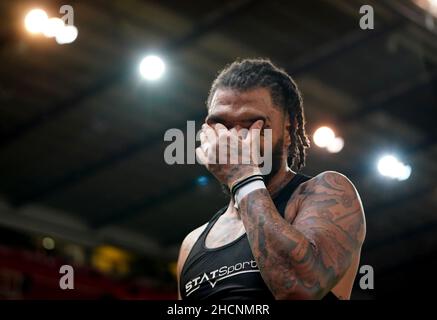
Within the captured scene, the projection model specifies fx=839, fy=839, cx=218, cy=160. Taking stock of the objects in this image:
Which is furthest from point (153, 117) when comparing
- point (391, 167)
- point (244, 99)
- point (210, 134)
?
point (210, 134)

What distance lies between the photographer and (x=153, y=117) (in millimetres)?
12492

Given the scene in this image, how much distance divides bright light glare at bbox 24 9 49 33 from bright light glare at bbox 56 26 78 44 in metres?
0.27

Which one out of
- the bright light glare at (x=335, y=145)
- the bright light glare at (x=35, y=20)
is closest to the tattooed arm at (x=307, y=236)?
the bright light glare at (x=35, y=20)

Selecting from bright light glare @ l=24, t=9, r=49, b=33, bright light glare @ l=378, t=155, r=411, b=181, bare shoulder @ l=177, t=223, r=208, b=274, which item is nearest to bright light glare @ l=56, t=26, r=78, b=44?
bright light glare @ l=24, t=9, r=49, b=33

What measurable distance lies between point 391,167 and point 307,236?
35.5 ft

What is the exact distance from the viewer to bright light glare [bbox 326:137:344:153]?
1295 centimetres

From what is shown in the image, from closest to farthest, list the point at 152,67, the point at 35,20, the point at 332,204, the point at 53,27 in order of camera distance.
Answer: the point at 332,204 → the point at 35,20 → the point at 53,27 → the point at 152,67

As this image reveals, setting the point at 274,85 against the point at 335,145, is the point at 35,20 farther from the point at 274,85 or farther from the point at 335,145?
the point at 274,85

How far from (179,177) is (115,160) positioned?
53.9 inches

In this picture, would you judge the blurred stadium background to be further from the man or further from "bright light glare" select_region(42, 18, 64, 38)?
the man

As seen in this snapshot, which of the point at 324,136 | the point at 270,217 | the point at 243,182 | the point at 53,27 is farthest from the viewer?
the point at 324,136

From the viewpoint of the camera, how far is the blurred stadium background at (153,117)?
10.5 meters

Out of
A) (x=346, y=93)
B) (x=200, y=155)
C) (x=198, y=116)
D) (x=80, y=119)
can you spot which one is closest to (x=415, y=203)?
(x=346, y=93)
